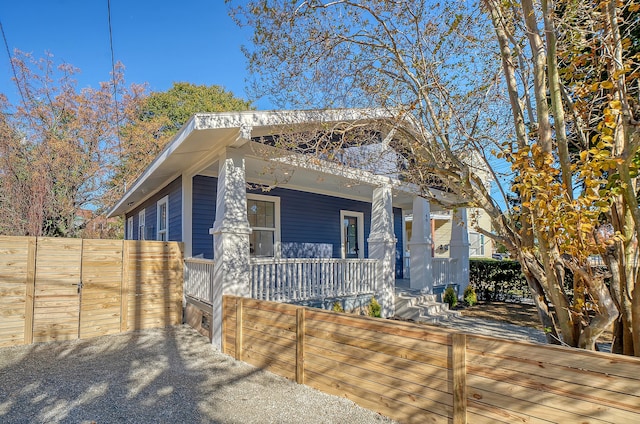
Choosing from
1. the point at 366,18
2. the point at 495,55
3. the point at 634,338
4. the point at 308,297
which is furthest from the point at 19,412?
the point at 495,55

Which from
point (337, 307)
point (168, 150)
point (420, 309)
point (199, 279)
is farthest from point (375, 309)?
point (168, 150)

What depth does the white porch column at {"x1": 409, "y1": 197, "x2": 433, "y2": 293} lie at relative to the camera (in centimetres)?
898

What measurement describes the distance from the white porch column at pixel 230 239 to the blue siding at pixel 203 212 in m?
2.11

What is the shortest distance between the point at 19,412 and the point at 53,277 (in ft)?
9.63

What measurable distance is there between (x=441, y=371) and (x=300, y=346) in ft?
5.39

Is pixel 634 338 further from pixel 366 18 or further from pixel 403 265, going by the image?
pixel 403 265

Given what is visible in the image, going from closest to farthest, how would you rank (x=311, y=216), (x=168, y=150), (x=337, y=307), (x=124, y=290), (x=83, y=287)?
(x=83, y=287) → (x=168, y=150) → (x=124, y=290) → (x=337, y=307) → (x=311, y=216)

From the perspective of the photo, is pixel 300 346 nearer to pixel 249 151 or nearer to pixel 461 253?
pixel 249 151

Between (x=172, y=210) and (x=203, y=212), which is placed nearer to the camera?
(x=203, y=212)

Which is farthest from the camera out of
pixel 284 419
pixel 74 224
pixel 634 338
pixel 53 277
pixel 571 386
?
pixel 74 224

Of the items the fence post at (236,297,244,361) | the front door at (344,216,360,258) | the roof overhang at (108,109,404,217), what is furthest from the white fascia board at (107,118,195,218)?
the front door at (344,216,360,258)

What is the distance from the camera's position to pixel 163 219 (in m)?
9.52

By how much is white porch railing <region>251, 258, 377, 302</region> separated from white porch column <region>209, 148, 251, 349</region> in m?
0.37

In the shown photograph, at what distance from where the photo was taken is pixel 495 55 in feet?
14.3
